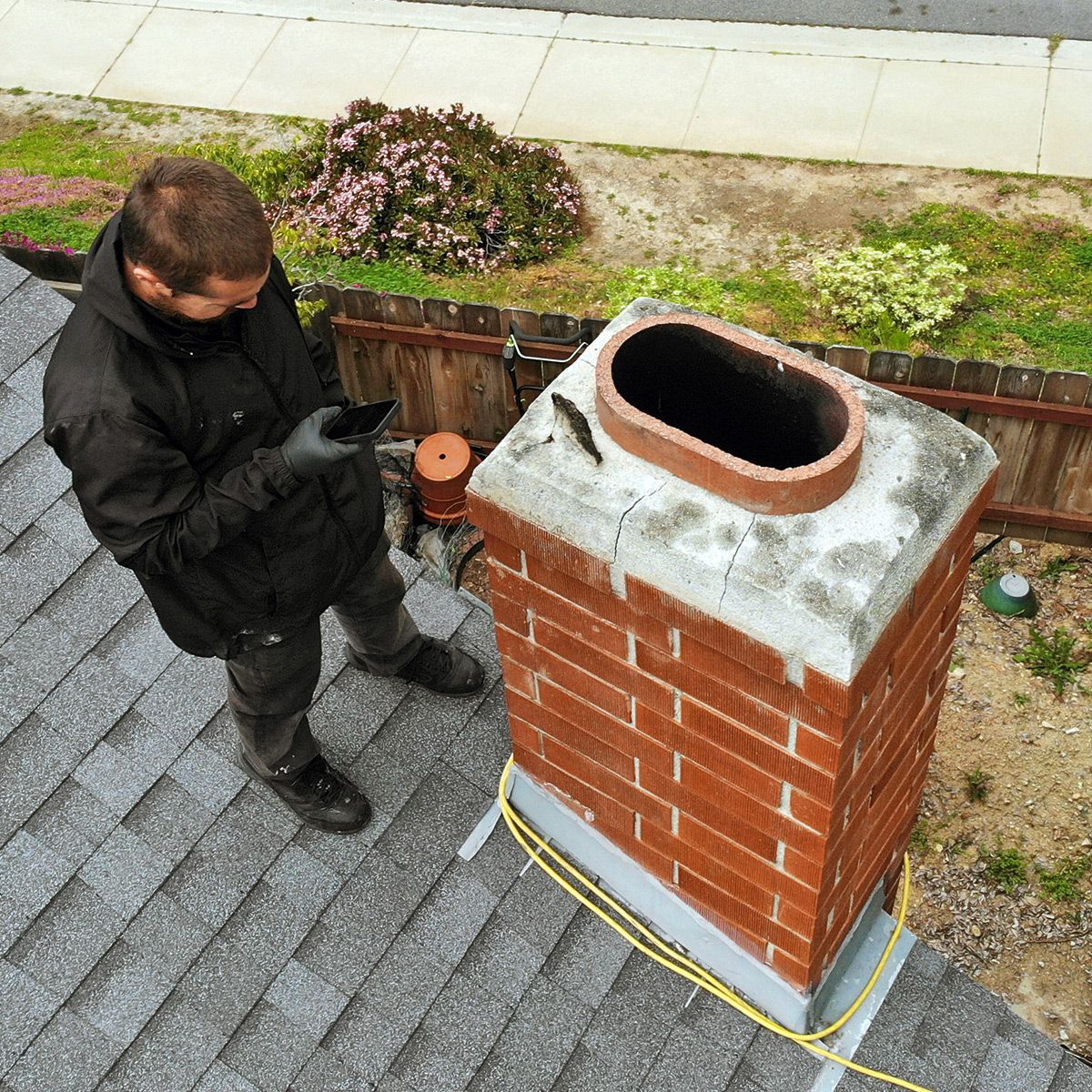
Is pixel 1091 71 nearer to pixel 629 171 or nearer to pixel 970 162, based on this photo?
pixel 970 162

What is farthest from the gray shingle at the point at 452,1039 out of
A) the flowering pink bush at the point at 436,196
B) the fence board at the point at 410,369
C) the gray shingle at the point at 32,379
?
the flowering pink bush at the point at 436,196

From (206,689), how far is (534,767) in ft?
4.12

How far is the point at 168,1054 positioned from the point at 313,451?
1.56 m

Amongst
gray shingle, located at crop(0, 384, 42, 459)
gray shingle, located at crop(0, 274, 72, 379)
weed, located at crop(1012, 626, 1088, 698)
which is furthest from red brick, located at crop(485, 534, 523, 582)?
weed, located at crop(1012, 626, 1088, 698)

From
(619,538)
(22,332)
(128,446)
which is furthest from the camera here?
(22,332)

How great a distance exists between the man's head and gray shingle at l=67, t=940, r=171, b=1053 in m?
1.71

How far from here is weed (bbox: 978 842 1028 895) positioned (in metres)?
5.85

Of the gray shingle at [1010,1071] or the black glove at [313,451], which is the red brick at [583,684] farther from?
the gray shingle at [1010,1071]

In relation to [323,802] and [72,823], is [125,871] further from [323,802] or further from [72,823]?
[323,802]

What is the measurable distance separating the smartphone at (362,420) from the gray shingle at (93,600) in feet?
3.92

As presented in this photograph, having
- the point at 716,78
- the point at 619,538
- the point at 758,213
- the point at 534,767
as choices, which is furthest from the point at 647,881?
the point at 716,78

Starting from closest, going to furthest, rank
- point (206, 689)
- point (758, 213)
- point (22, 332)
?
1. point (206, 689)
2. point (22, 332)
3. point (758, 213)

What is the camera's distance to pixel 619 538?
2.01 meters

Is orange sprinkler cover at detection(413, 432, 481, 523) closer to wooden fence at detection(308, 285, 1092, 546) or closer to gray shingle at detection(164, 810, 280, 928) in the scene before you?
wooden fence at detection(308, 285, 1092, 546)
